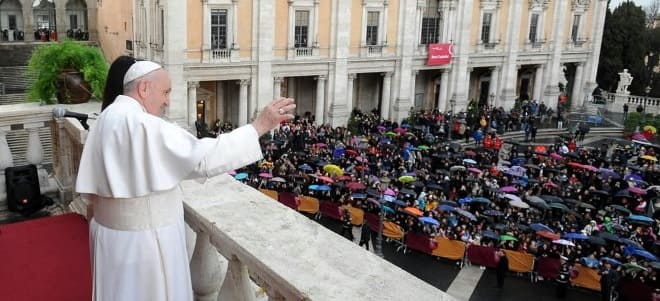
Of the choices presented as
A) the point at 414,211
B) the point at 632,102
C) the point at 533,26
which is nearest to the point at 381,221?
the point at 414,211

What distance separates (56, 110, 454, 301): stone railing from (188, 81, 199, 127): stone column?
75.9 feet

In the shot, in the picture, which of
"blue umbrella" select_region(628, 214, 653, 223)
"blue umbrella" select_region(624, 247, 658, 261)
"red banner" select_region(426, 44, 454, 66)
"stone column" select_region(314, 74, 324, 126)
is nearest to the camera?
"blue umbrella" select_region(624, 247, 658, 261)

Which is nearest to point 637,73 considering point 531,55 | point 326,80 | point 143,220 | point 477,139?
point 531,55

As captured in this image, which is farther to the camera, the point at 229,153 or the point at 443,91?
the point at 443,91

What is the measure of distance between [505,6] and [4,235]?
34912 millimetres

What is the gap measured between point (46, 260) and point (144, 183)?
204 cm

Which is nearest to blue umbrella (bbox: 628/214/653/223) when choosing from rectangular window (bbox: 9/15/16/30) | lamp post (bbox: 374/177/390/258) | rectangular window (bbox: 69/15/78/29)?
lamp post (bbox: 374/177/390/258)

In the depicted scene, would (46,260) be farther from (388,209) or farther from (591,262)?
(388,209)

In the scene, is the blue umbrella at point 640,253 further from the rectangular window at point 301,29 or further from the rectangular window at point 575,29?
the rectangular window at point 575,29

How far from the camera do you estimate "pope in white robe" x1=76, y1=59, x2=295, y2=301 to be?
2525mm

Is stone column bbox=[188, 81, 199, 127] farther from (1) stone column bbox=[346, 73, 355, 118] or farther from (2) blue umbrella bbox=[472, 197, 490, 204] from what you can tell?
→ (2) blue umbrella bbox=[472, 197, 490, 204]

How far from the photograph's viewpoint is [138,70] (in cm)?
280

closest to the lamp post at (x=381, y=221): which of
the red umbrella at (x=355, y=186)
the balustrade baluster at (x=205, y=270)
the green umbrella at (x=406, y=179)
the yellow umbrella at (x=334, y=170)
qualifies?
the red umbrella at (x=355, y=186)

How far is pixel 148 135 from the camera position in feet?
8.29
